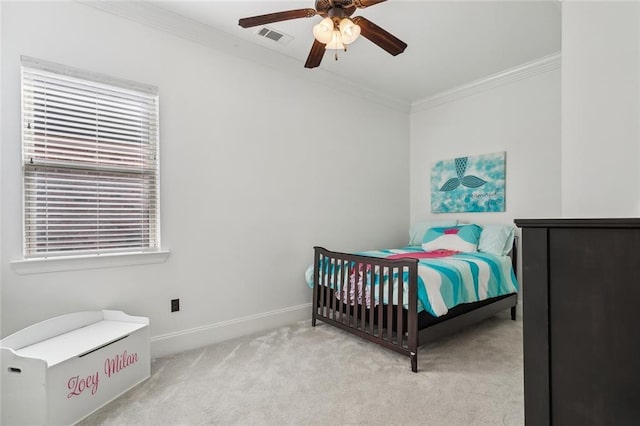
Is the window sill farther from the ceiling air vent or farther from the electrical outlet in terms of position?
the ceiling air vent

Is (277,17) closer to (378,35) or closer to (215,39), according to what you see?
(378,35)

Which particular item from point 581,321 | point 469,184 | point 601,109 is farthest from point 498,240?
point 581,321

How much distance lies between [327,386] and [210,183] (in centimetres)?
174

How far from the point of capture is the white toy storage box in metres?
1.52

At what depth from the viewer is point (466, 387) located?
197 cm

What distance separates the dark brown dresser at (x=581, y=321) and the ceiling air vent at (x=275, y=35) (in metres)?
2.49

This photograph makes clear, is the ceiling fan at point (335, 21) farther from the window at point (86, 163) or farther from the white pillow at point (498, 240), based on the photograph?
the white pillow at point (498, 240)

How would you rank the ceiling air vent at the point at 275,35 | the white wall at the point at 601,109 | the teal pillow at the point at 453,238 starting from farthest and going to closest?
the teal pillow at the point at 453,238 → the ceiling air vent at the point at 275,35 → the white wall at the point at 601,109

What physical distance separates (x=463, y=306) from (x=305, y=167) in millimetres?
1890

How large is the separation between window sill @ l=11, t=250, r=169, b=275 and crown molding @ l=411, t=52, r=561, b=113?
139 inches

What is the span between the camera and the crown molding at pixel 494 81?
3203 mm

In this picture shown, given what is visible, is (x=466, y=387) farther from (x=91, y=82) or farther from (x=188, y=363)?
(x=91, y=82)

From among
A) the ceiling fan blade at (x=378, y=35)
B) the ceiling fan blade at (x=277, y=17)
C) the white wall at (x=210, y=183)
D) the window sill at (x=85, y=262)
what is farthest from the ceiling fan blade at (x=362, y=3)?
the window sill at (x=85, y=262)

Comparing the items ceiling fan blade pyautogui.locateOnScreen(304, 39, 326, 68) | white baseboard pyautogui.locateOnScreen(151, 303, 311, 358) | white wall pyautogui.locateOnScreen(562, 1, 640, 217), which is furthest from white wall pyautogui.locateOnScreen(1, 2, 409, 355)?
white wall pyautogui.locateOnScreen(562, 1, 640, 217)
